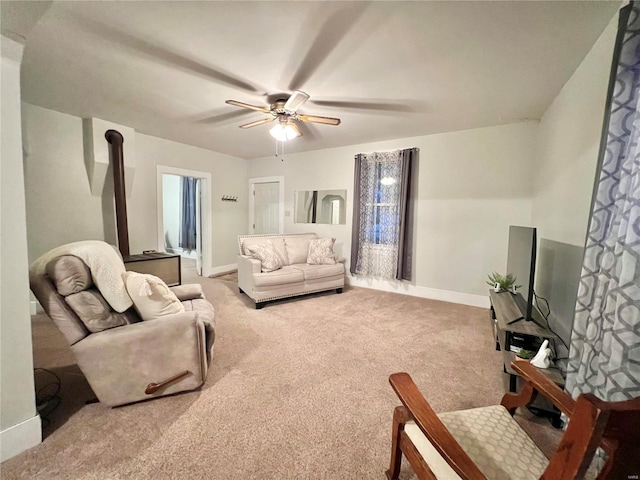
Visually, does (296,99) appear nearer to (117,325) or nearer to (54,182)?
(117,325)

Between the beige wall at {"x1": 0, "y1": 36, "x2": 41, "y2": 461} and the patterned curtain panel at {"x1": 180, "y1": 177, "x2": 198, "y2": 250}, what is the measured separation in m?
5.77

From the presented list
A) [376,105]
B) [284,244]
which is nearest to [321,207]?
[284,244]

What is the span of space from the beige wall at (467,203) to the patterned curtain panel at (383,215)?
0.19 metres

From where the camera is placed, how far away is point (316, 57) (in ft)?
6.38

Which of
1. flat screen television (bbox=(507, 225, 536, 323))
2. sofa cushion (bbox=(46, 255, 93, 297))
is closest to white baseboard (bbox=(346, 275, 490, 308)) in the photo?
flat screen television (bbox=(507, 225, 536, 323))

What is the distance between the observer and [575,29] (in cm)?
163

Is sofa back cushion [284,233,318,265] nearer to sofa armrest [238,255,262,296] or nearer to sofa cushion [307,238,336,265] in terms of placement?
sofa cushion [307,238,336,265]

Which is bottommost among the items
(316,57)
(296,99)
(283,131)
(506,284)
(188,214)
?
(506,284)

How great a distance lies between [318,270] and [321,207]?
1515 millimetres

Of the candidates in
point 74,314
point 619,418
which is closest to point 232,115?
point 74,314

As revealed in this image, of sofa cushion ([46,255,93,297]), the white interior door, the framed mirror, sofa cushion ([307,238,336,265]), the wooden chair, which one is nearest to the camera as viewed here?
the wooden chair

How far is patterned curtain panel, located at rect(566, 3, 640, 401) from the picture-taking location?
3.48ft

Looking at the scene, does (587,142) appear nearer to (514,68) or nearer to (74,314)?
(514,68)

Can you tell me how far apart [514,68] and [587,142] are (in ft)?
2.56
